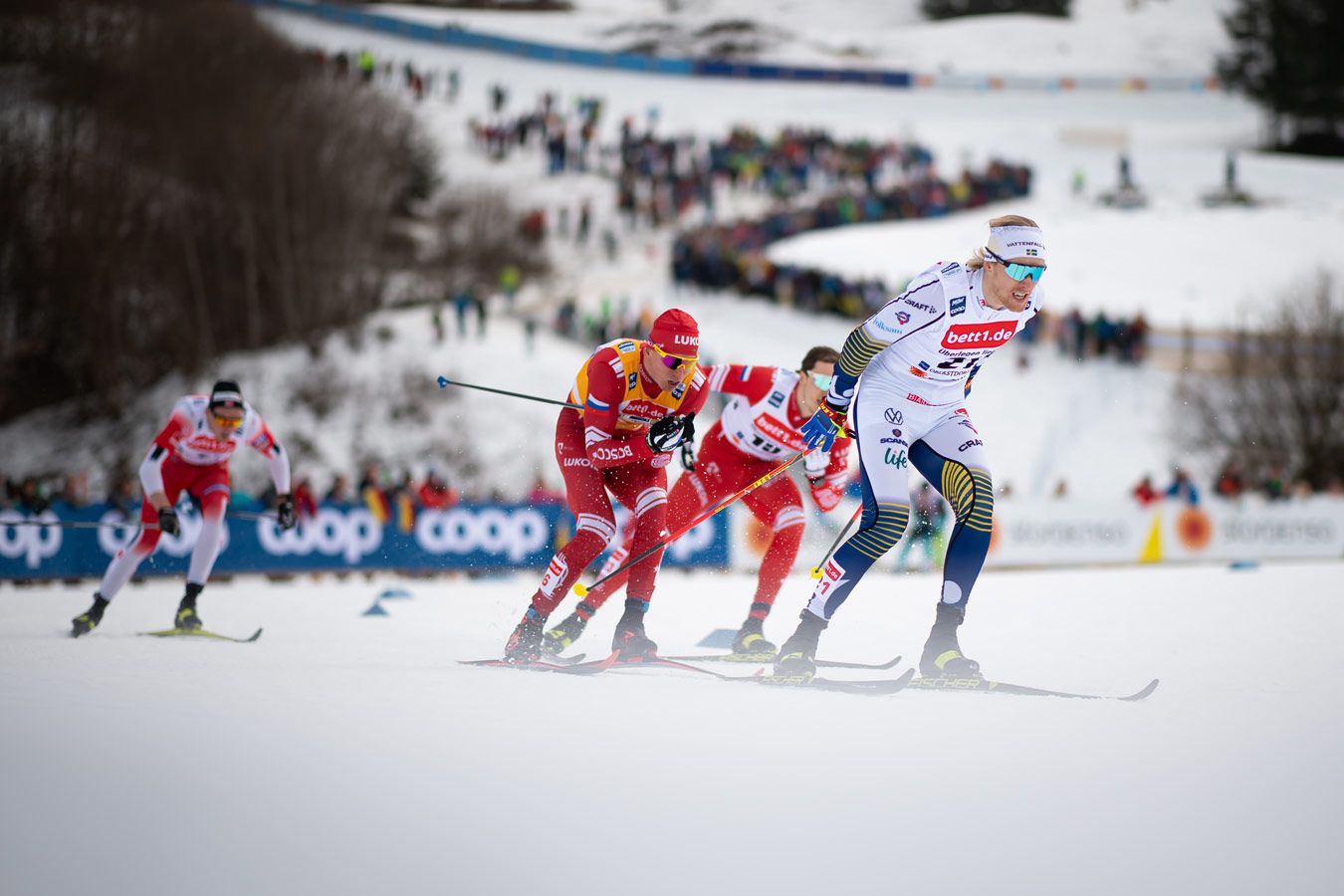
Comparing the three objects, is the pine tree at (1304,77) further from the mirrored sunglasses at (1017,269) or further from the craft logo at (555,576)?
the craft logo at (555,576)

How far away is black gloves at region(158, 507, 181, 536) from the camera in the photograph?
10.4m

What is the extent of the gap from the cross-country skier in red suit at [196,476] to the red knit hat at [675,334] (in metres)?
3.93

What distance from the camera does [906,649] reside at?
30.4ft

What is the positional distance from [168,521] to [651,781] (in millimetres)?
6289

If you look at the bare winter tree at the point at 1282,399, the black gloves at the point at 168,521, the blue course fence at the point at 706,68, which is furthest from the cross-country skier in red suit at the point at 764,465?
the blue course fence at the point at 706,68

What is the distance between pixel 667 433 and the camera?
328 inches

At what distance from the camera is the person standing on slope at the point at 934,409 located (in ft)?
24.0

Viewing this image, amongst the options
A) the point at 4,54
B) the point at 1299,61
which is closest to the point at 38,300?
the point at 4,54

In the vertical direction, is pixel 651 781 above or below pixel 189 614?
above

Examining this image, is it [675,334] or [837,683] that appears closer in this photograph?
[837,683]

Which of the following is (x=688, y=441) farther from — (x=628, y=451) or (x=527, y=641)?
(x=527, y=641)

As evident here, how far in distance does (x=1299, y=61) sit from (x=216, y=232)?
49131 millimetres

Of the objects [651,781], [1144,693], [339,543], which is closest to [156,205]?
[339,543]

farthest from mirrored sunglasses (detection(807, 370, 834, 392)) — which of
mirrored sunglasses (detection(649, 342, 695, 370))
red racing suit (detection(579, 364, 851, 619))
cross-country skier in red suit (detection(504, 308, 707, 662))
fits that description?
mirrored sunglasses (detection(649, 342, 695, 370))
